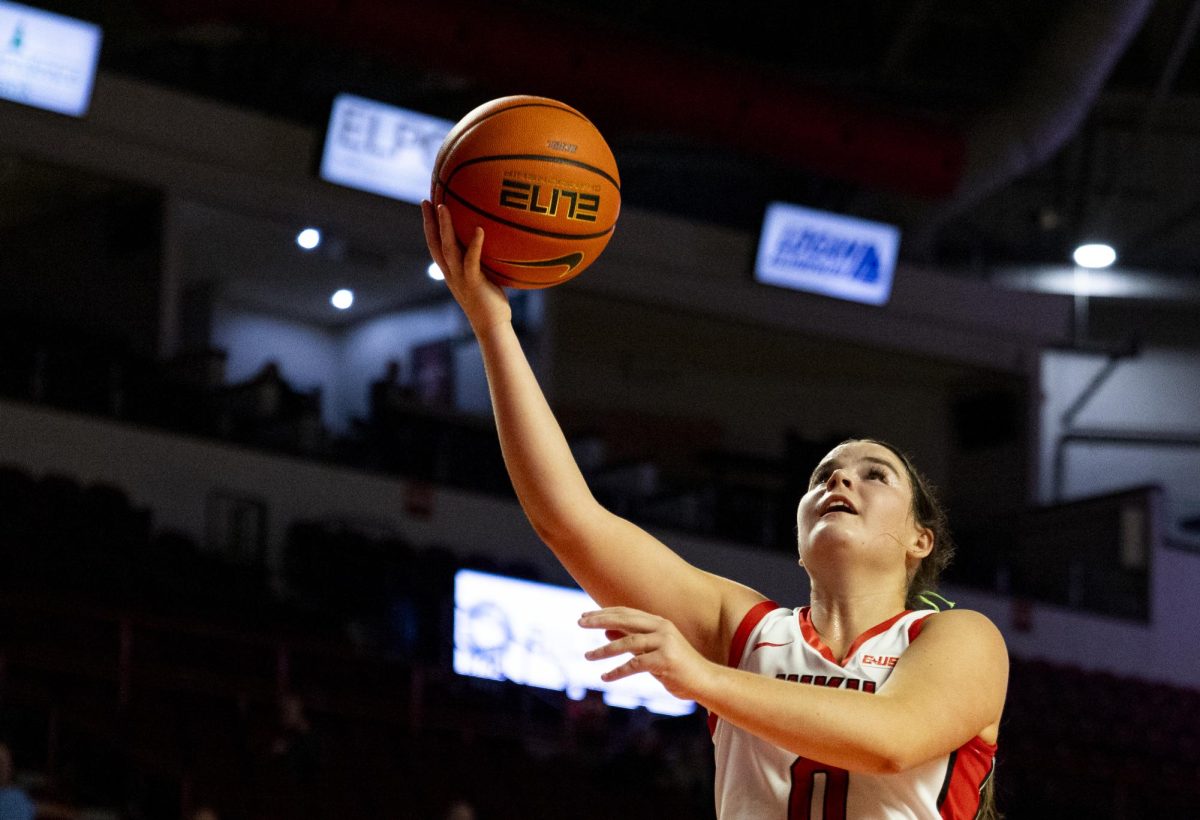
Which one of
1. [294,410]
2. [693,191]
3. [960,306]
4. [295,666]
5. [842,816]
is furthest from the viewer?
[693,191]

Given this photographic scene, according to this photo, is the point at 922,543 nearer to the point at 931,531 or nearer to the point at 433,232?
the point at 931,531

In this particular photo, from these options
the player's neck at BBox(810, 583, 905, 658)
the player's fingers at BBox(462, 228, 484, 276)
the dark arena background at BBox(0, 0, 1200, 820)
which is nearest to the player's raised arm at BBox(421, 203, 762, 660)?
the player's fingers at BBox(462, 228, 484, 276)

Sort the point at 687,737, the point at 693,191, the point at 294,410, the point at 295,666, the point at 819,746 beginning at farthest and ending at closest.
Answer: the point at 693,191 → the point at 294,410 → the point at 687,737 → the point at 295,666 → the point at 819,746

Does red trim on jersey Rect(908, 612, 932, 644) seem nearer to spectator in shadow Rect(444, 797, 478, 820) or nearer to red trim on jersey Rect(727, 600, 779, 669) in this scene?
red trim on jersey Rect(727, 600, 779, 669)

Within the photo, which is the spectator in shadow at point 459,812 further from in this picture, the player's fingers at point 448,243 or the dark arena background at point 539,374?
the player's fingers at point 448,243

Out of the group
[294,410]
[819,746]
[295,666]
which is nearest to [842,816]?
[819,746]

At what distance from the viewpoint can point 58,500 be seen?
10.7 meters

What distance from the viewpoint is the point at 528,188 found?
239cm

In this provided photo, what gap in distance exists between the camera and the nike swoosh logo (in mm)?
2339

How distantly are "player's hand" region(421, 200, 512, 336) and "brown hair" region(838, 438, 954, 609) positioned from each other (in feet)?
1.74

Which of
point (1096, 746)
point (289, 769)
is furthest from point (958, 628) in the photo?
point (1096, 746)

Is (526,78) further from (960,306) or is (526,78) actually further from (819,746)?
(819,746)

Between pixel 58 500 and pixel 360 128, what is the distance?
4.76 metres

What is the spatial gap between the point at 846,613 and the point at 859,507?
5.8 inches
